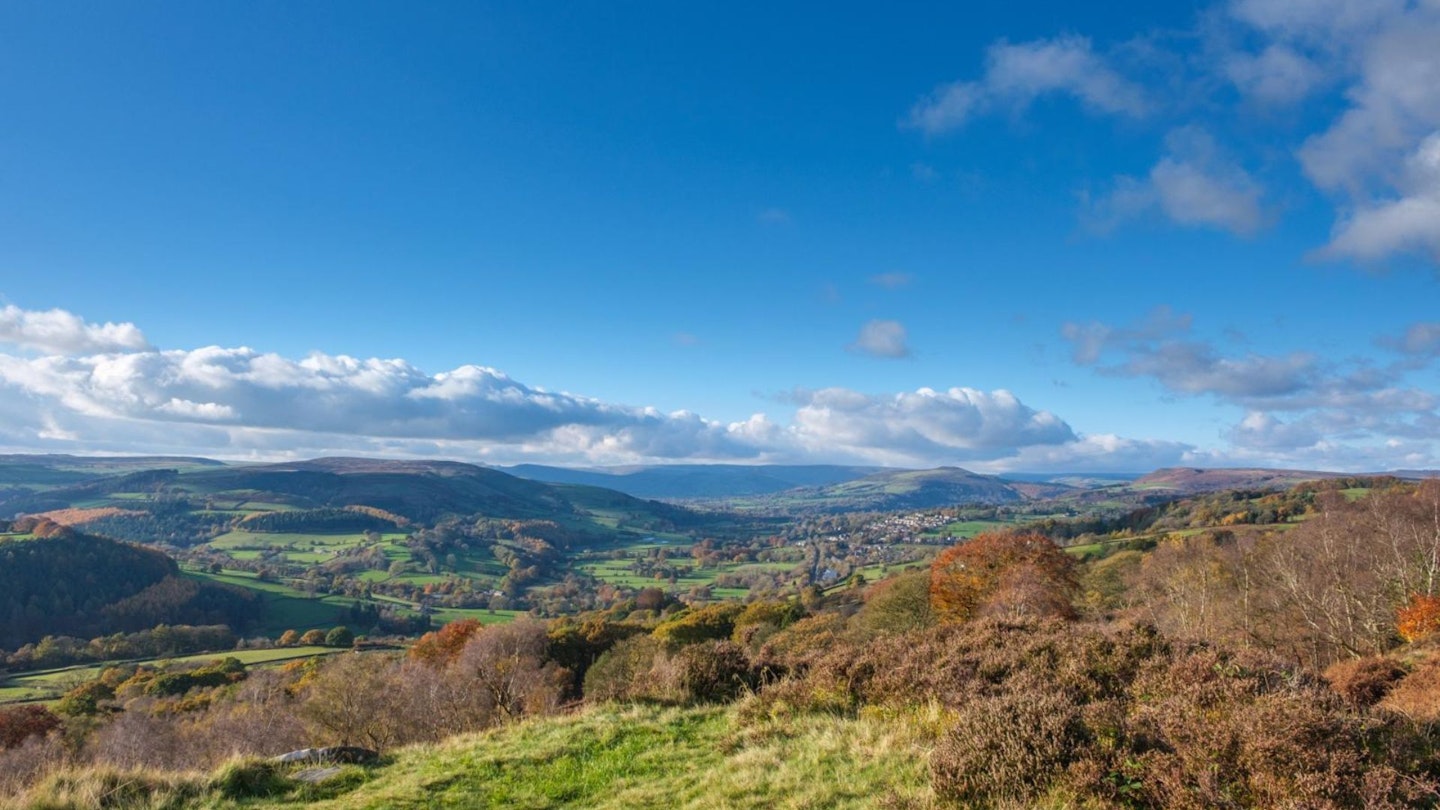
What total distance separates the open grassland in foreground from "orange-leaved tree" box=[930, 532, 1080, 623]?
3477 cm

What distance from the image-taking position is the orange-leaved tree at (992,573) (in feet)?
141

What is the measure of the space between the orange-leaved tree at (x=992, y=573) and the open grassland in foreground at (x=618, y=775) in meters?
34.8

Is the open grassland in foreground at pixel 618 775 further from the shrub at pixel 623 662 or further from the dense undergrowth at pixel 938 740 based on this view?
the shrub at pixel 623 662

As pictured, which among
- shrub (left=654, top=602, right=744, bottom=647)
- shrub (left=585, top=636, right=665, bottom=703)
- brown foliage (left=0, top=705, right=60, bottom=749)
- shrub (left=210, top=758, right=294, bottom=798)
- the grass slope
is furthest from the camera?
shrub (left=654, top=602, right=744, bottom=647)

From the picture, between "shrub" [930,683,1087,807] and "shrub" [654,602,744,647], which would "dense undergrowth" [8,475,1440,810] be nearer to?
"shrub" [930,683,1087,807]

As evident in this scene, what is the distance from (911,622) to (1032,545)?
10377 millimetres

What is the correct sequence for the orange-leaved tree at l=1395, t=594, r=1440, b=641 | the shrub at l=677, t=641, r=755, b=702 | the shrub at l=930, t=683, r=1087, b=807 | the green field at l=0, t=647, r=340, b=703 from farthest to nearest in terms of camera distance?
the green field at l=0, t=647, r=340, b=703
the orange-leaved tree at l=1395, t=594, r=1440, b=641
the shrub at l=677, t=641, r=755, b=702
the shrub at l=930, t=683, r=1087, b=807

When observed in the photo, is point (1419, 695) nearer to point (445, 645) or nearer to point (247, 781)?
point (247, 781)

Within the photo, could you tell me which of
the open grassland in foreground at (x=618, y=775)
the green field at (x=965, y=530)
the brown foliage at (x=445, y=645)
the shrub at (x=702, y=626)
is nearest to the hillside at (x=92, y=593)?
the brown foliage at (x=445, y=645)

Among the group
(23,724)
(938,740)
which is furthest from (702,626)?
(938,740)

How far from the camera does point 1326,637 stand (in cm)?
3192

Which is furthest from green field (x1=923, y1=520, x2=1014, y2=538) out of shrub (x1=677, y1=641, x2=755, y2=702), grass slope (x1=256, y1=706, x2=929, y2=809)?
grass slope (x1=256, y1=706, x2=929, y2=809)

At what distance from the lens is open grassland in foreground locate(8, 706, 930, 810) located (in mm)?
8352

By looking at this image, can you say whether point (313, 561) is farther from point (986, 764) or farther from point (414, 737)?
point (986, 764)
